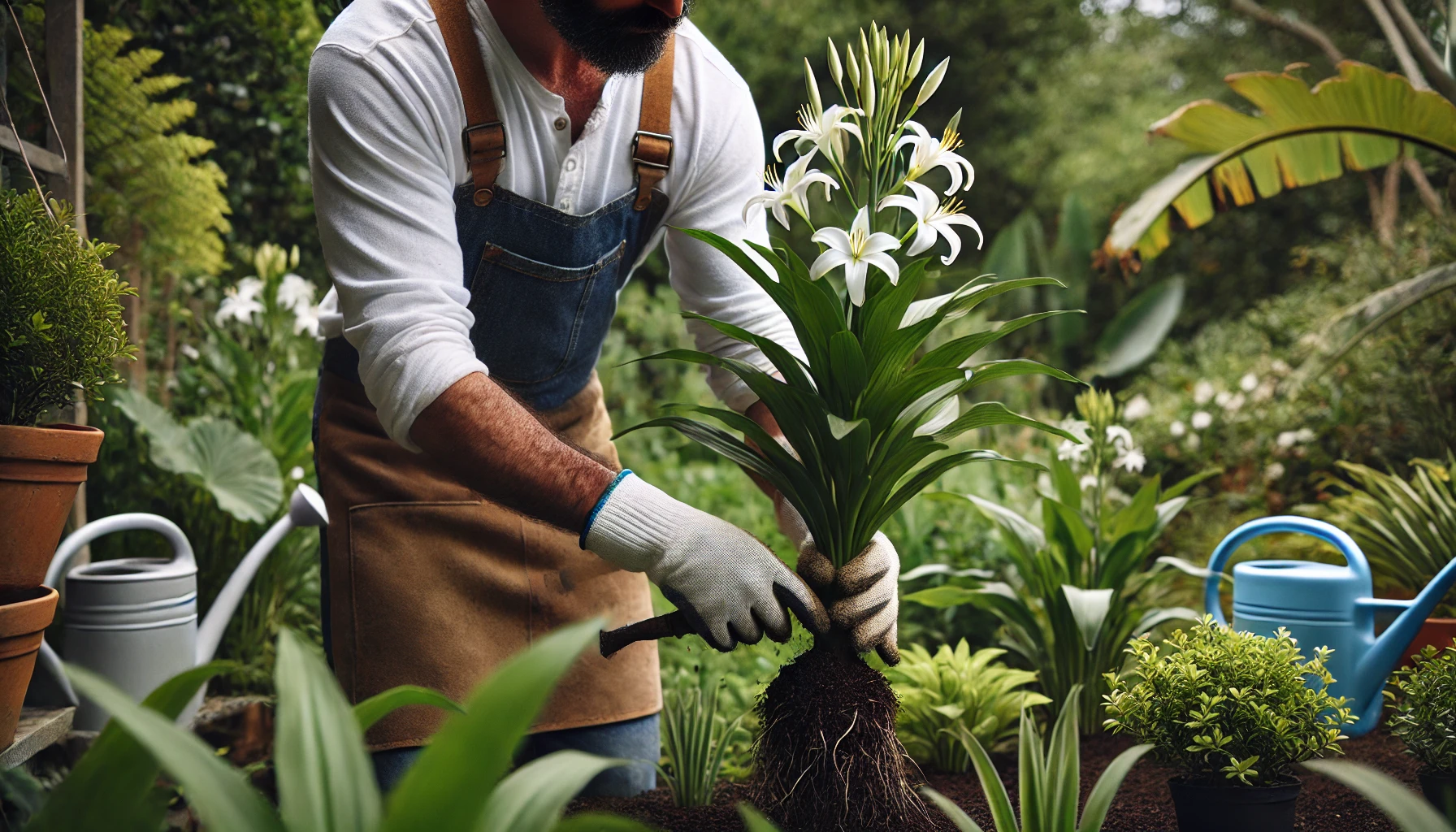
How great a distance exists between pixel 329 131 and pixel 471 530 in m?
0.82

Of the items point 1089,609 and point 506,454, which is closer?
point 506,454

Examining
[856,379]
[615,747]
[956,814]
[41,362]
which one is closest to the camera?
[956,814]

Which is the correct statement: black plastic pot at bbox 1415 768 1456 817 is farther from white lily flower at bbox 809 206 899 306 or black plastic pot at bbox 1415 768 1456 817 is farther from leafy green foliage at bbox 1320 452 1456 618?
leafy green foliage at bbox 1320 452 1456 618

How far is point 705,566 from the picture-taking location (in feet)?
5.44

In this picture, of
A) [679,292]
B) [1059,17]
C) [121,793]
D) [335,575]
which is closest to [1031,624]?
[679,292]

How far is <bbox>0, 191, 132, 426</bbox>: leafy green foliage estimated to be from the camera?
1774 mm

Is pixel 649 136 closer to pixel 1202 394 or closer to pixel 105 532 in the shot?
pixel 105 532

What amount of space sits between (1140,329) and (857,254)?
6.64 metres

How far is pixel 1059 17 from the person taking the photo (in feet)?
33.8

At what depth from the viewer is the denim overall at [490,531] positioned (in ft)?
6.66

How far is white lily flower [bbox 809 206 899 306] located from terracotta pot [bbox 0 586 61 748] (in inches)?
54.5

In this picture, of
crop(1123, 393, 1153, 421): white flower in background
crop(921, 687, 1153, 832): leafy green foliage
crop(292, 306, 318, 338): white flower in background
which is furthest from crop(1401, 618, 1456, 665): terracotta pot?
crop(292, 306, 318, 338): white flower in background

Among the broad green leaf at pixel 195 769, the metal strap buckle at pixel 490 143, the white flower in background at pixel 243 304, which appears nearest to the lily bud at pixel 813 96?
the metal strap buckle at pixel 490 143

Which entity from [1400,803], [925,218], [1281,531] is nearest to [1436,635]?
[1281,531]
